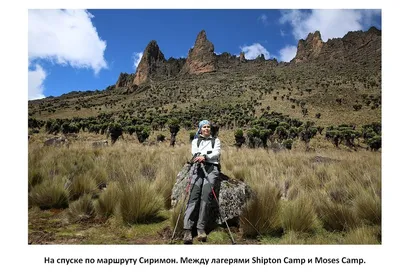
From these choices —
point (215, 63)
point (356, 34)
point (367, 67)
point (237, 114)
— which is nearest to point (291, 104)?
point (237, 114)

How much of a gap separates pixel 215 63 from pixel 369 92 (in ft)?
233

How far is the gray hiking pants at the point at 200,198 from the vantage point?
13.0 ft

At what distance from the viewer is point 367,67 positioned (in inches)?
2581

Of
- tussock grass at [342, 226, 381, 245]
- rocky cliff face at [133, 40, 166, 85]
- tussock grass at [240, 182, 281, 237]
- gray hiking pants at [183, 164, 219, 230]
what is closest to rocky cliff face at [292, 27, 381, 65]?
rocky cliff face at [133, 40, 166, 85]

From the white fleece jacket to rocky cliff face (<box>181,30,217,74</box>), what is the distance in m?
104

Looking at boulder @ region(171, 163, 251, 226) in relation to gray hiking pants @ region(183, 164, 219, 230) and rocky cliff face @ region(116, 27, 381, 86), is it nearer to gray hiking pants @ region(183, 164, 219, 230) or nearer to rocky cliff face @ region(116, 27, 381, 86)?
gray hiking pants @ region(183, 164, 219, 230)

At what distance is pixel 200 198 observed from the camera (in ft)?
13.8

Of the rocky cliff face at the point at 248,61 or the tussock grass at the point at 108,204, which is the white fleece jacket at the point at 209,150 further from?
the rocky cliff face at the point at 248,61

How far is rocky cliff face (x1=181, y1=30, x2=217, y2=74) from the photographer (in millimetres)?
110938

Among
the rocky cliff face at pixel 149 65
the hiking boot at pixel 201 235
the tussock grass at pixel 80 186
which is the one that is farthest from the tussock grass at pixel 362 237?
the rocky cliff face at pixel 149 65

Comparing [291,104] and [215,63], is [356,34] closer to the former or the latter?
[215,63]

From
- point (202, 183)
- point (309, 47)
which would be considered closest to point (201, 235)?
point (202, 183)

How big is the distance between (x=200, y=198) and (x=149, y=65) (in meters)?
139

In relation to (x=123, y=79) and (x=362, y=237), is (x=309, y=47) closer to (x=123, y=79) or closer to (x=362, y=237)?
(x=123, y=79)
